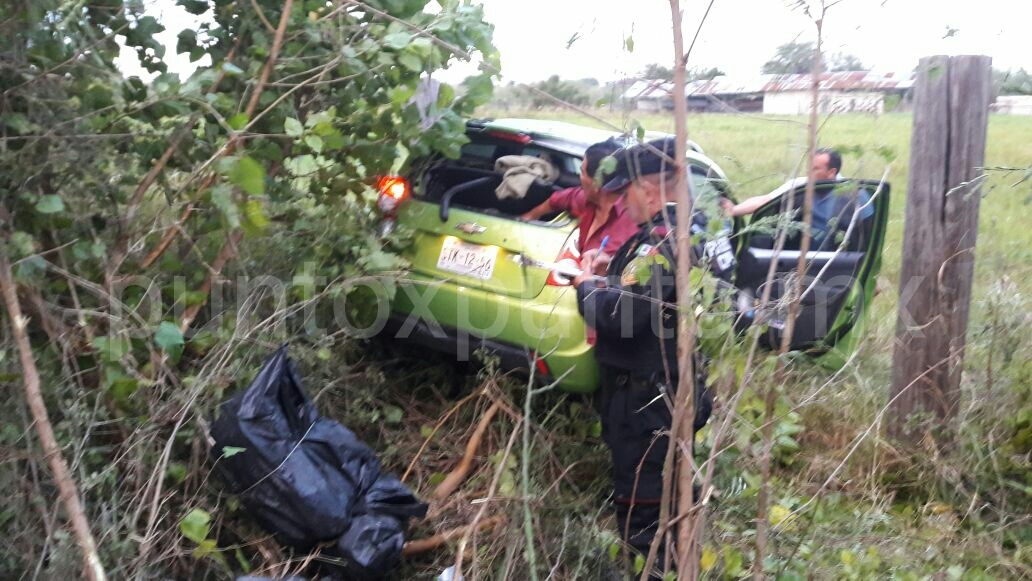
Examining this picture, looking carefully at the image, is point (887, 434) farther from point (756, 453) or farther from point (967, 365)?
point (756, 453)

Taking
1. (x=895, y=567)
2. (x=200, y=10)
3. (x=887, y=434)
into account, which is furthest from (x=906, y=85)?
(x=200, y=10)

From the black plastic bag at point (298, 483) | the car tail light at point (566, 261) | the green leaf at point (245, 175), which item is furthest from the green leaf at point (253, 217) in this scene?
the car tail light at point (566, 261)

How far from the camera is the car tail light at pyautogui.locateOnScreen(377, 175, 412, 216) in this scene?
4746mm

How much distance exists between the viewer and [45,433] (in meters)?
3.24

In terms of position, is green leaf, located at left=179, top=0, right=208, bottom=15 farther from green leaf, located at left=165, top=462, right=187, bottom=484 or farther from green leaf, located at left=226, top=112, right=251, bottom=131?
green leaf, located at left=165, top=462, right=187, bottom=484

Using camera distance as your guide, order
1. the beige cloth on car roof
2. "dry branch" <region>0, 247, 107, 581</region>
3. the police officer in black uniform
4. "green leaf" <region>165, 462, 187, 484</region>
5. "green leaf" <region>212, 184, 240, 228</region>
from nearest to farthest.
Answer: "dry branch" <region>0, 247, 107, 581</region>, the police officer in black uniform, "green leaf" <region>212, 184, 240, 228</region>, "green leaf" <region>165, 462, 187, 484</region>, the beige cloth on car roof

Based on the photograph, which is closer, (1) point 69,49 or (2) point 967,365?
(1) point 69,49

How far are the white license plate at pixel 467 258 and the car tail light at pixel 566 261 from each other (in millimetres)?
340

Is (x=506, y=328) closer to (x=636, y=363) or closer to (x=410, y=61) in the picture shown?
(x=636, y=363)

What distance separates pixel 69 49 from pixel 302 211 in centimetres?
131

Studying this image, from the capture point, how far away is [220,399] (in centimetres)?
374

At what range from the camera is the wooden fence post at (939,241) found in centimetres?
414

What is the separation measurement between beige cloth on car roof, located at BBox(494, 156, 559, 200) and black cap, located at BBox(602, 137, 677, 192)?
0.86 m

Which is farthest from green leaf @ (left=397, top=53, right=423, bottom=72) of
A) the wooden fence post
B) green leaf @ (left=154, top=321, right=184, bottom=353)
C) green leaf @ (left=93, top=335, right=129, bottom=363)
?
the wooden fence post
